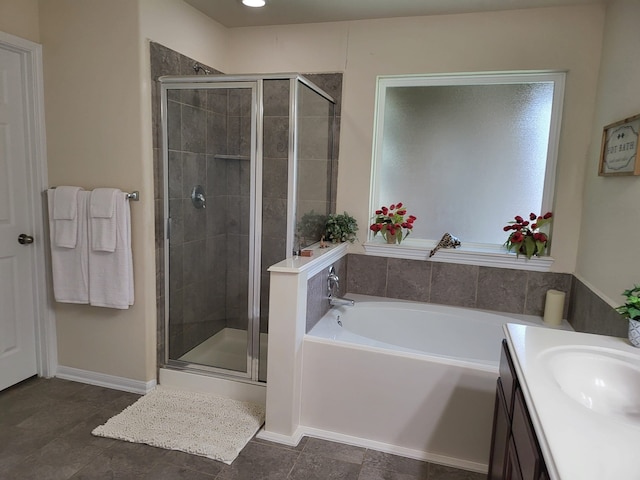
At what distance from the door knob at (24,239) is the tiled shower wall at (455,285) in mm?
1759

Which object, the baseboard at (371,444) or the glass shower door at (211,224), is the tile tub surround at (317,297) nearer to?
the glass shower door at (211,224)

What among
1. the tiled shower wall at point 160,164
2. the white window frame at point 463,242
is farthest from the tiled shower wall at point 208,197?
the white window frame at point 463,242

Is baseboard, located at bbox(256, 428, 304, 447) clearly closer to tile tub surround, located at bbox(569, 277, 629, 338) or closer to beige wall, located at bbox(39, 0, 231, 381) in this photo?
beige wall, located at bbox(39, 0, 231, 381)

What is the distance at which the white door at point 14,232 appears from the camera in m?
2.54

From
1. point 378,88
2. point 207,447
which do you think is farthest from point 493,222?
point 207,447

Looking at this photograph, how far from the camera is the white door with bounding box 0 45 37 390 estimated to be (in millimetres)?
2539

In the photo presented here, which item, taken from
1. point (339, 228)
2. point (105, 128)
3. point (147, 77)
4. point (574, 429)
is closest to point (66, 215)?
point (105, 128)

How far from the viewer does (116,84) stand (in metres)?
2.53

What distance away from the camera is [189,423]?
2422mm

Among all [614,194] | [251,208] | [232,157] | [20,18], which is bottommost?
[251,208]

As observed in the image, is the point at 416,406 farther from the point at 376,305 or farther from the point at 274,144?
the point at 274,144

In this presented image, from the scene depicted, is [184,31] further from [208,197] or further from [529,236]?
[529,236]

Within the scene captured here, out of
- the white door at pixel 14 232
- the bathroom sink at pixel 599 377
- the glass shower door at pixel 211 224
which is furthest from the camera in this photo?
the glass shower door at pixel 211 224

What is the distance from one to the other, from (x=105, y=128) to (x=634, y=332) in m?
2.76
